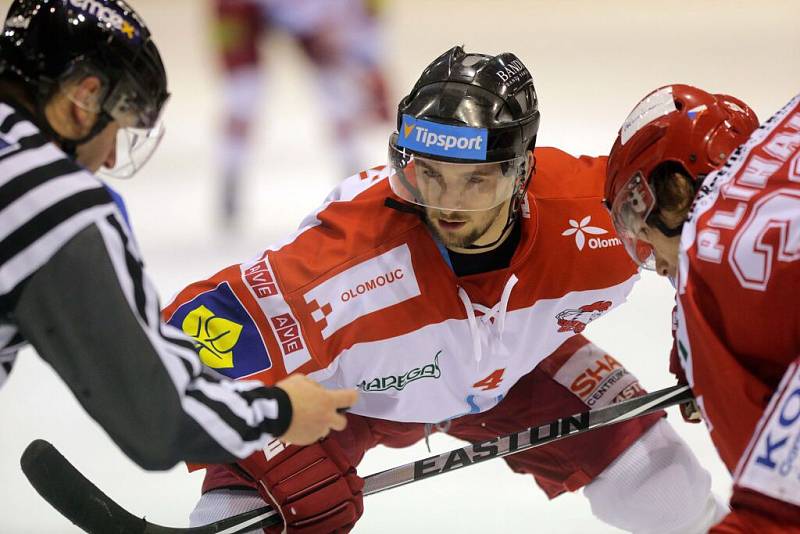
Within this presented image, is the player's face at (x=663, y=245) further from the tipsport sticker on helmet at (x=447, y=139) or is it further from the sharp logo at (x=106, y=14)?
the sharp logo at (x=106, y=14)

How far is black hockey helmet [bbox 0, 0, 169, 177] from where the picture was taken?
1554 millimetres

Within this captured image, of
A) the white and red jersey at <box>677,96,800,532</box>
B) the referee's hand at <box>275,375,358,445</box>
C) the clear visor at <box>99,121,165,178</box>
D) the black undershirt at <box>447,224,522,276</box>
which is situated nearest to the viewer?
the white and red jersey at <box>677,96,800,532</box>

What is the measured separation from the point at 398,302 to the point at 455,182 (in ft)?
0.82

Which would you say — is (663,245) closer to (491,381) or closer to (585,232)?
(585,232)

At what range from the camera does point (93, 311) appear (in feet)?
4.51

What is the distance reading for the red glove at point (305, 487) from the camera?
200cm

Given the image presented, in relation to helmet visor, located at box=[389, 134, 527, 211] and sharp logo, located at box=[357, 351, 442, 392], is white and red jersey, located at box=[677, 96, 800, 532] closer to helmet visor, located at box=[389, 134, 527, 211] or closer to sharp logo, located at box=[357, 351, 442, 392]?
helmet visor, located at box=[389, 134, 527, 211]

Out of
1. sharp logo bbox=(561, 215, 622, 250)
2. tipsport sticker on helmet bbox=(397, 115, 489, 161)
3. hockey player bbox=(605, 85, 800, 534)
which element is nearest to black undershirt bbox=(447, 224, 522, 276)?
sharp logo bbox=(561, 215, 622, 250)

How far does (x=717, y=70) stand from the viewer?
4.88 meters

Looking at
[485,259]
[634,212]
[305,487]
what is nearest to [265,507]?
[305,487]

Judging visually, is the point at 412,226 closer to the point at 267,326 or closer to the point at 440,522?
the point at 267,326

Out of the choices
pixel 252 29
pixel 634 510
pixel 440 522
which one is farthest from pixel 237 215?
pixel 634 510

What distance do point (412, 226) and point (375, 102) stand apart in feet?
7.80

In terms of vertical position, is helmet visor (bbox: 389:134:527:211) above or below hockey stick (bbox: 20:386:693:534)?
above
